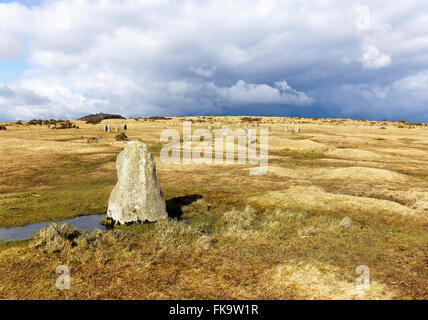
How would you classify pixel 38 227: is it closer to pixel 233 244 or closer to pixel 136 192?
pixel 136 192

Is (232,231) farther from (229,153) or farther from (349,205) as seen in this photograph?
(229,153)

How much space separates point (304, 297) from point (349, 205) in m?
11.4

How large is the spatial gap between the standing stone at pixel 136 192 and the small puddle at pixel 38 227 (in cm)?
107

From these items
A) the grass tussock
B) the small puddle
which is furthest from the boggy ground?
the small puddle

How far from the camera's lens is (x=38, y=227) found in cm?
1477

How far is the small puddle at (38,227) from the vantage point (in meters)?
13.5

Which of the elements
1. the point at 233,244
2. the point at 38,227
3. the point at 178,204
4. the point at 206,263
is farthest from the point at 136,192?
the point at 206,263

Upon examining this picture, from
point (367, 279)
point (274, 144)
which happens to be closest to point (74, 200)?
point (367, 279)

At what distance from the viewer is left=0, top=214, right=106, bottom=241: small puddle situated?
13.5m

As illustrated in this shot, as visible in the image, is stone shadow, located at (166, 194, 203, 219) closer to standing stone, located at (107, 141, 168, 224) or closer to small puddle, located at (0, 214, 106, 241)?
standing stone, located at (107, 141, 168, 224)

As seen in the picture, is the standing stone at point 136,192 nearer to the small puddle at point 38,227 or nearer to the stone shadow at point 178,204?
the small puddle at point 38,227

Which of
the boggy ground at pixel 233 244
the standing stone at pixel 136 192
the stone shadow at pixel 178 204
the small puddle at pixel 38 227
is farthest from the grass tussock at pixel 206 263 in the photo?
the stone shadow at pixel 178 204

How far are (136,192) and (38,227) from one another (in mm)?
5380
